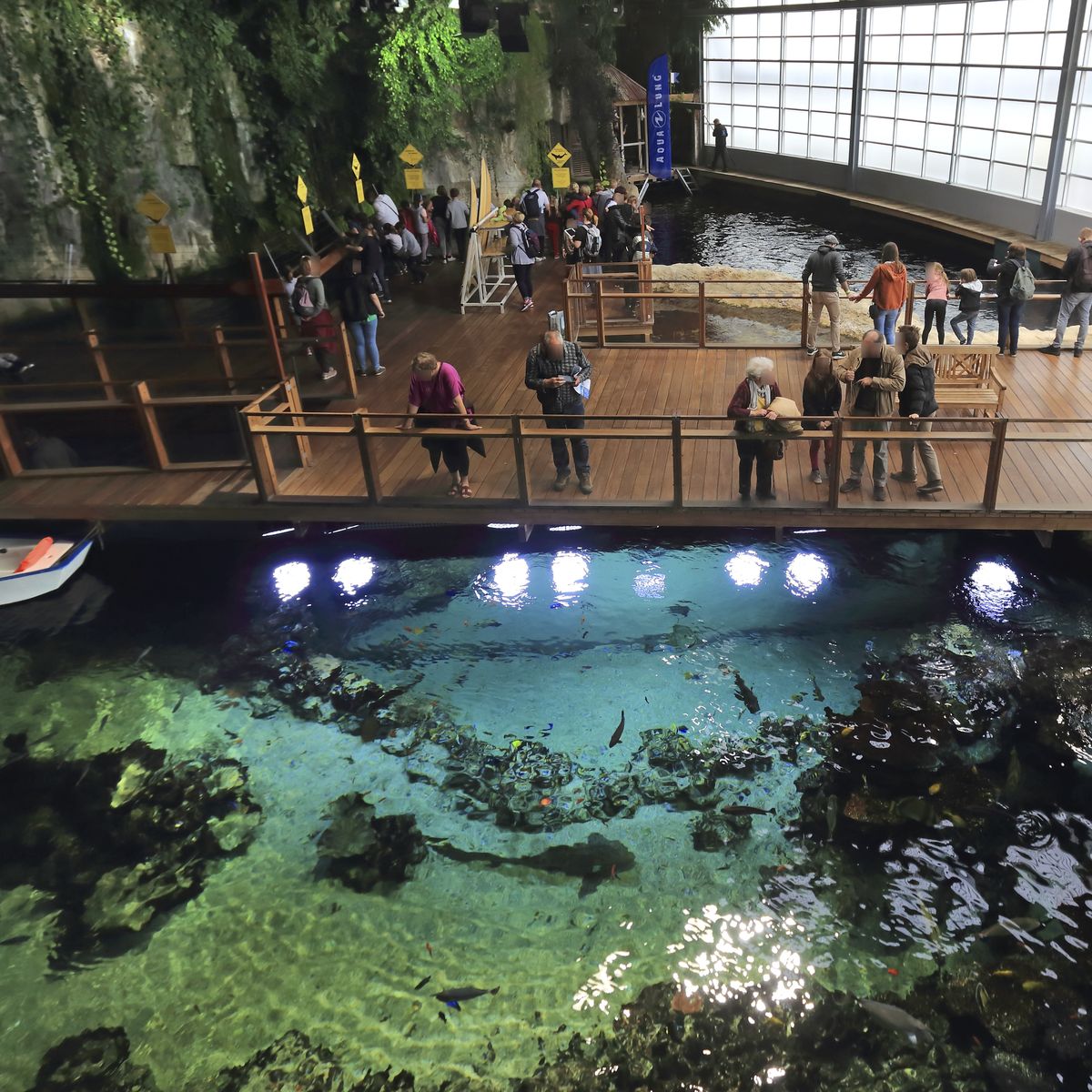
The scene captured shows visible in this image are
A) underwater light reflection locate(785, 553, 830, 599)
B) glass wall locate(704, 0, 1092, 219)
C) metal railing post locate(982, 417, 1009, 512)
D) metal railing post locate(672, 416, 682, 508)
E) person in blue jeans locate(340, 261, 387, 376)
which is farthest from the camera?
glass wall locate(704, 0, 1092, 219)

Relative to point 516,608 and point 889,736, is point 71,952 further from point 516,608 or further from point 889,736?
point 889,736

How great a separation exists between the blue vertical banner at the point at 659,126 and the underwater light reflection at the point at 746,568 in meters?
19.6

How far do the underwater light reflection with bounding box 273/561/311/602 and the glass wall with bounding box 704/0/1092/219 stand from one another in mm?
15922

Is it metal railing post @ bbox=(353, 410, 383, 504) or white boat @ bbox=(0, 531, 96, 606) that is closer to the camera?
metal railing post @ bbox=(353, 410, 383, 504)

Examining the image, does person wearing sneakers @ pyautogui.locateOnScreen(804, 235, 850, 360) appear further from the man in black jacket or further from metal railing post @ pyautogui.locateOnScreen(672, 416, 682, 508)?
metal railing post @ pyautogui.locateOnScreen(672, 416, 682, 508)

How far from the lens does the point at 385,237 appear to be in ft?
46.0

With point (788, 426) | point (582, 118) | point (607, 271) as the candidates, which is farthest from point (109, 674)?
point (582, 118)

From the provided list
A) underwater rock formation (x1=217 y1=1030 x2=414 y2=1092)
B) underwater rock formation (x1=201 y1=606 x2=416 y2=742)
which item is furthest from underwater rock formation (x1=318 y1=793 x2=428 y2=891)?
underwater rock formation (x1=217 y1=1030 x2=414 y2=1092)

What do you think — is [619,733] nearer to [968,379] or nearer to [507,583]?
[507,583]

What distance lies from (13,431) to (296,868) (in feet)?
18.7

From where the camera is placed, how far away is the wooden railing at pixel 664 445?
24.3ft

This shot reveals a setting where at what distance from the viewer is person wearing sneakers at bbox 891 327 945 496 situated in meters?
7.50

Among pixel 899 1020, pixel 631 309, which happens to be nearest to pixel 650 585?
pixel 899 1020

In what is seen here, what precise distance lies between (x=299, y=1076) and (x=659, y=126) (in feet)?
82.1
